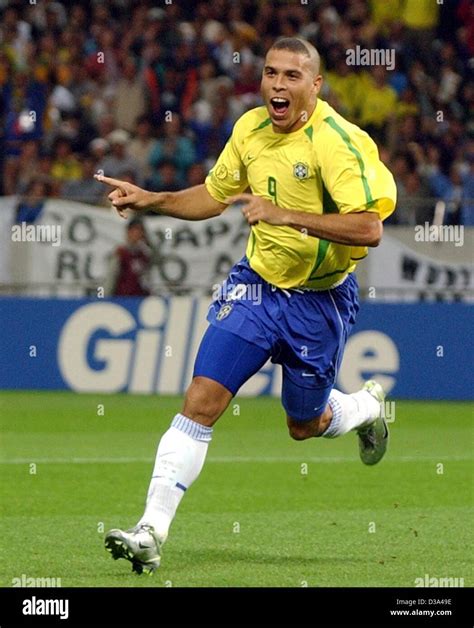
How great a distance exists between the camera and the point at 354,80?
19.7 meters

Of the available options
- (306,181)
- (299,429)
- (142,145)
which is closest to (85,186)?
(142,145)

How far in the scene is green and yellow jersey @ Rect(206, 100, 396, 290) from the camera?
7.41m

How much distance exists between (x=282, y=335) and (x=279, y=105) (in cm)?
119

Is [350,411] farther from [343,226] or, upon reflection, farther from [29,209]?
[29,209]

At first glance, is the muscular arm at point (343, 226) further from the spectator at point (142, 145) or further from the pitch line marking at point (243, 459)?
the spectator at point (142, 145)

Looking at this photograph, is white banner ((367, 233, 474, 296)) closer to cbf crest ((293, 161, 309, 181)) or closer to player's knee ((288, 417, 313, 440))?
player's knee ((288, 417, 313, 440))

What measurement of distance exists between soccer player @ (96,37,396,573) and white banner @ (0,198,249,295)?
26.2 ft

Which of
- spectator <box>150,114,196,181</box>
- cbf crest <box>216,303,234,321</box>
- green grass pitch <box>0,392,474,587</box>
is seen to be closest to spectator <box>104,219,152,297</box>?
green grass pitch <box>0,392,474,587</box>

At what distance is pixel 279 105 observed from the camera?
24.6 feet

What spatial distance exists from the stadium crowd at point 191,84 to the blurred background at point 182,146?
3 centimetres

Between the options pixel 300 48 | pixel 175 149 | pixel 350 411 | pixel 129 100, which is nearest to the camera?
pixel 300 48

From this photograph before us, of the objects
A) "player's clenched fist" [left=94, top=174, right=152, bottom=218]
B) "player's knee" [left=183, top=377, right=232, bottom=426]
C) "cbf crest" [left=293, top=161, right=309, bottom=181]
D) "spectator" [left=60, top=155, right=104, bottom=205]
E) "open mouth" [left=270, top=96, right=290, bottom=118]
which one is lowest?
"player's knee" [left=183, top=377, right=232, bottom=426]
